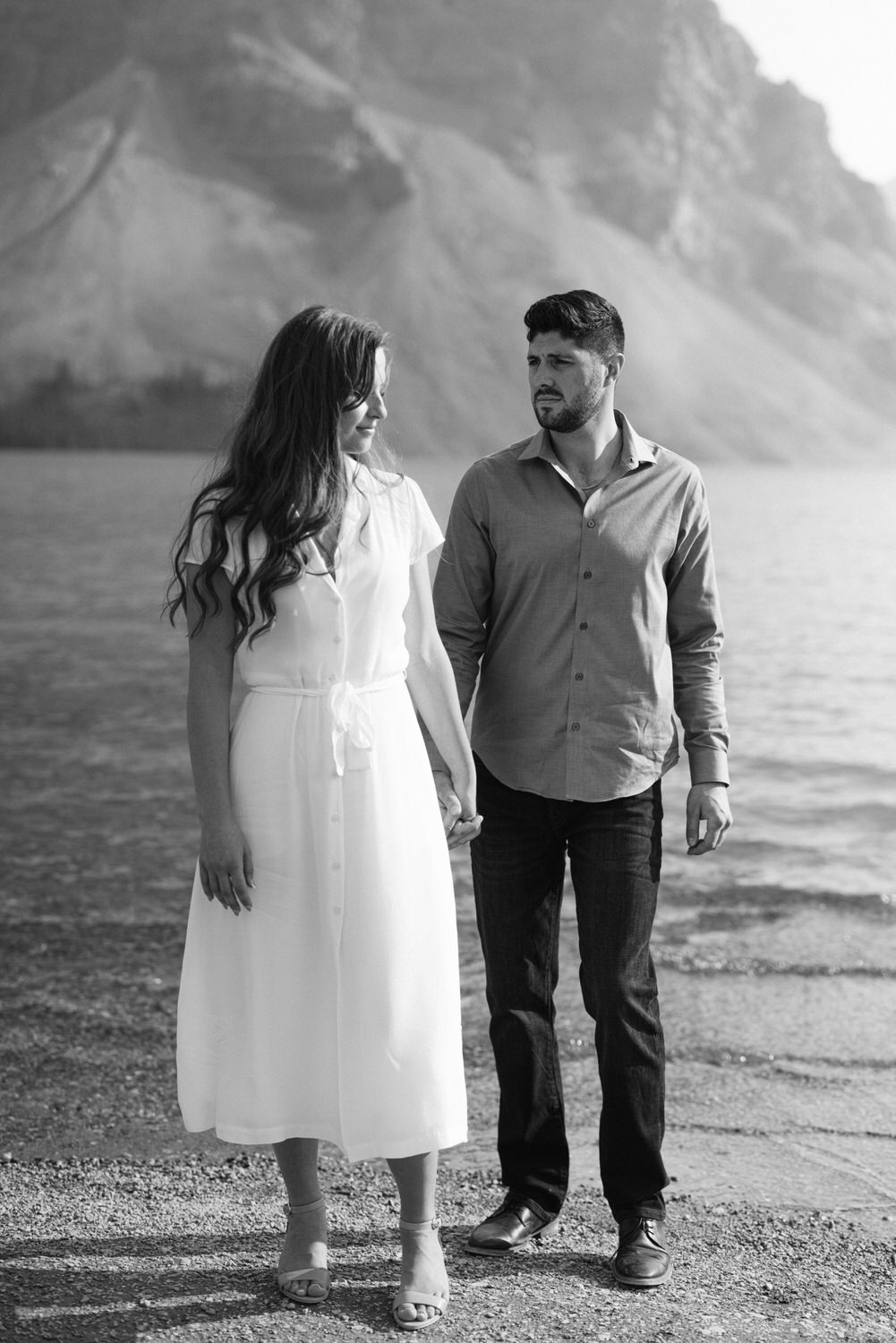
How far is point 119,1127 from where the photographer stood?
15.0ft

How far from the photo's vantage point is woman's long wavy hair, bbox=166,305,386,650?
2930mm

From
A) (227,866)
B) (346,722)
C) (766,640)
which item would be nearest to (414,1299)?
(227,866)

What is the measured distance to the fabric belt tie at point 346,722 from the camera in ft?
9.78

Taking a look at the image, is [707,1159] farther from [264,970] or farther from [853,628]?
[853,628]

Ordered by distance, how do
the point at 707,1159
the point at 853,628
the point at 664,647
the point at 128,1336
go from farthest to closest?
the point at 853,628 < the point at 707,1159 < the point at 664,647 < the point at 128,1336

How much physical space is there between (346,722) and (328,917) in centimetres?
42

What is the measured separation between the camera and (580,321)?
11.2 feet

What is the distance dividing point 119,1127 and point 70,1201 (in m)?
0.87

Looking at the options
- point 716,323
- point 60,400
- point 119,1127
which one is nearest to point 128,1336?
point 119,1127

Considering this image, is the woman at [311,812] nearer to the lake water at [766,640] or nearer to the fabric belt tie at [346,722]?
the fabric belt tie at [346,722]

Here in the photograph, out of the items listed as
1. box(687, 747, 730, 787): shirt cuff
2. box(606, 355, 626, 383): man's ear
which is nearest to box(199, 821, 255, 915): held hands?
box(687, 747, 730, 787): shirt cuff

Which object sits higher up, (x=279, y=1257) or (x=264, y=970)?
(x=264, y=970)

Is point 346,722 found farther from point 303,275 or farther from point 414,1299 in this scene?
point 303,275

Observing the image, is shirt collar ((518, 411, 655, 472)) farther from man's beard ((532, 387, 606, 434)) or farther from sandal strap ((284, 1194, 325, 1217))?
sandal strap ((284, 1194, 325, 1217))
